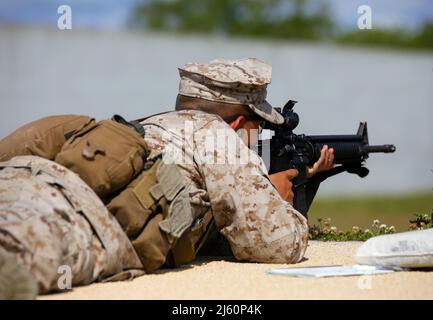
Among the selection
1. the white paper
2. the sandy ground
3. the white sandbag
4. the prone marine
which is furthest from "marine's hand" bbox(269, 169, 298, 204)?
the white sandbag

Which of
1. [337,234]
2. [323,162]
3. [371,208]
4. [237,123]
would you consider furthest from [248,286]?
[371,208]

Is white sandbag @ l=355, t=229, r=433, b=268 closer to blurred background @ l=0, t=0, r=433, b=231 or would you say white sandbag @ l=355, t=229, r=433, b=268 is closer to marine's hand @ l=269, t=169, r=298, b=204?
marine's hand @ l=269, t=169, r=298, b=204

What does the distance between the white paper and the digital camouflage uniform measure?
0.29m

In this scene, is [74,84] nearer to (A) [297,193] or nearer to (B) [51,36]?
(B) [51,36]

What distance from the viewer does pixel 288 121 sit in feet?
19.6

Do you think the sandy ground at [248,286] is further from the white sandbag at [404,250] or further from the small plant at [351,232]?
the small plant at [351,232]

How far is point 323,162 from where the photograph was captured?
6223mm

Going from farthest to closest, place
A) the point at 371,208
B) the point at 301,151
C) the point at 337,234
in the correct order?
the point at 371,208 < the point at 337,234 < the point at 301,151

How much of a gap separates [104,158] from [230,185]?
2.74ft

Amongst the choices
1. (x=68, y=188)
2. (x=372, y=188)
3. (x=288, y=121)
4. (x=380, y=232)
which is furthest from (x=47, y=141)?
(x=372, y=188)

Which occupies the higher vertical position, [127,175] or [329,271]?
[127,175]

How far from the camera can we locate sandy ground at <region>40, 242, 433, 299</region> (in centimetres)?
445

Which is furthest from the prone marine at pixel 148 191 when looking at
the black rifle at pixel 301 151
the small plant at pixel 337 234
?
the small plant at pixel 337 234

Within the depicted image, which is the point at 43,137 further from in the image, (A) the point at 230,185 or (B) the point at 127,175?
(A) the point at 230,185
